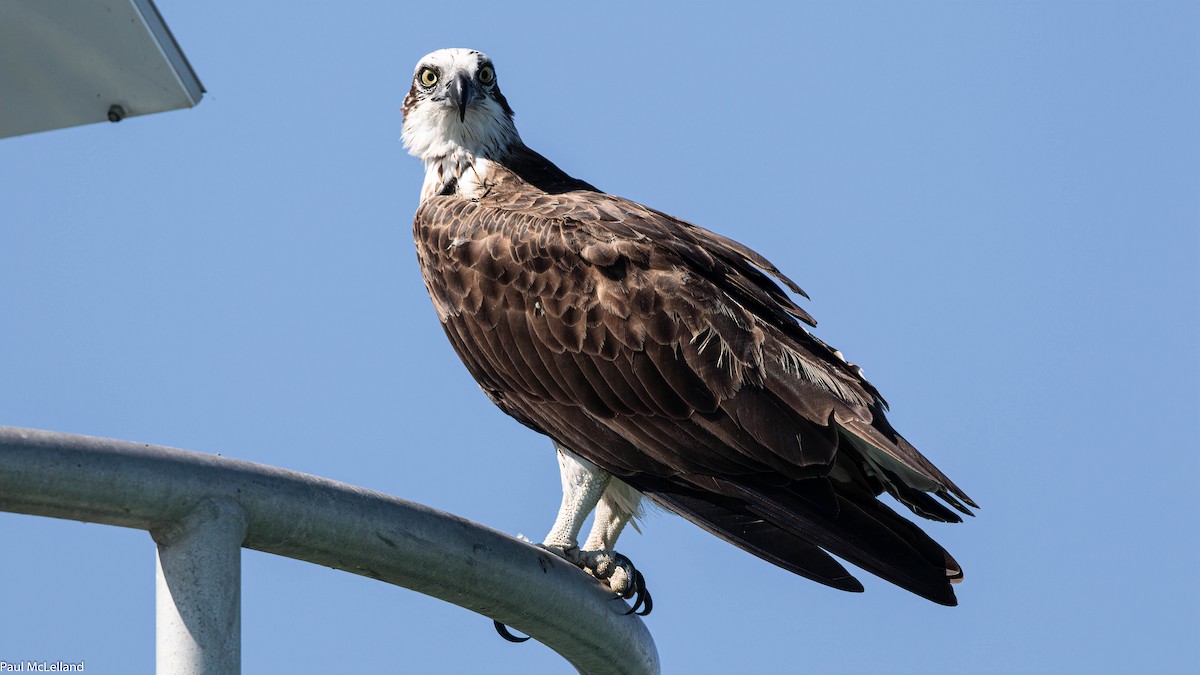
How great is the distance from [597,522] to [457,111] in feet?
7.53

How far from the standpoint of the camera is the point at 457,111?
803cm

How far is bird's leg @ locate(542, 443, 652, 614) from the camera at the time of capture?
620 cm

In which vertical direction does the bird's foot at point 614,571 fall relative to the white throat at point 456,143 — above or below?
below

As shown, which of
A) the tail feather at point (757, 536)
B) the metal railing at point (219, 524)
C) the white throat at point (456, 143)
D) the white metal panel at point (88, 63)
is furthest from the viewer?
the white throat at point (456, 143)

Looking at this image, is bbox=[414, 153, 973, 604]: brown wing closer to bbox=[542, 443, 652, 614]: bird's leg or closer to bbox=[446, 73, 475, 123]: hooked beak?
bbox=[542, 443, 652, 614]: bird's leg

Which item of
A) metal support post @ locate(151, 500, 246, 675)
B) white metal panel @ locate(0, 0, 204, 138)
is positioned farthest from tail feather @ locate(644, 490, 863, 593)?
metal support post @ locate(151, 500, 246, 675)

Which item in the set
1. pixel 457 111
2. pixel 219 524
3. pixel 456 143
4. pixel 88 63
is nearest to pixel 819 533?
pixel 456 143

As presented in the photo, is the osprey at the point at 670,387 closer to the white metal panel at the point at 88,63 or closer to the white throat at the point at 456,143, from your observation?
the white throat at the point at 456,143

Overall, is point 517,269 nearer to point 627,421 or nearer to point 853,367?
point 627,421

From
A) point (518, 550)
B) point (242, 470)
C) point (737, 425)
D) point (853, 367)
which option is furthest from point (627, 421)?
point (242, 470)

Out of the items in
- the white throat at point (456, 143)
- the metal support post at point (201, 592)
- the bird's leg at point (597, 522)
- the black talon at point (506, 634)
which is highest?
the white throat at point (456, 143)

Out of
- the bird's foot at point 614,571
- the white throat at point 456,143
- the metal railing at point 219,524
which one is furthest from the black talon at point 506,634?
the white throat at point 456,143

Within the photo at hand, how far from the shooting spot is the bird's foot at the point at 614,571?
20.1 ft

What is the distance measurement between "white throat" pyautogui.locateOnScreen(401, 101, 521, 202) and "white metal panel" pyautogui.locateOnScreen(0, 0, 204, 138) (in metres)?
3.50
